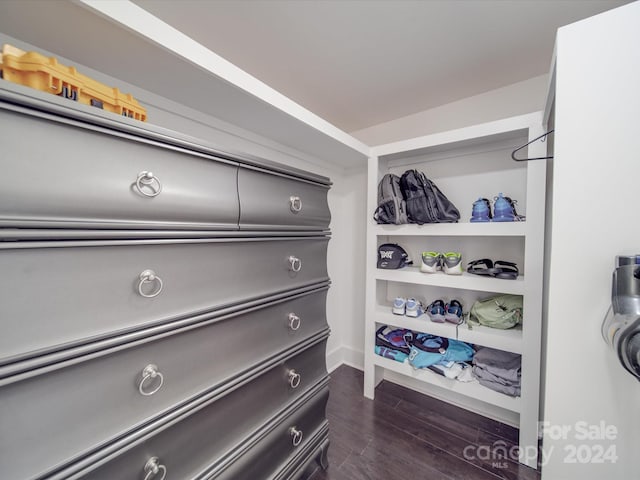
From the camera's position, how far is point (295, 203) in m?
1.01

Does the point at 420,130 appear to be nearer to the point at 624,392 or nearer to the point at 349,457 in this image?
the point at 624,392

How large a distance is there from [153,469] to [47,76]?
96 centimetres

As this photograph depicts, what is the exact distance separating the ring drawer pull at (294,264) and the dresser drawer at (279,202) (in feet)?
0.43

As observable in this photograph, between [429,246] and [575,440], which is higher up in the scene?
[429,246]

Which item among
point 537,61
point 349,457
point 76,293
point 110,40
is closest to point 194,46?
point 110,40

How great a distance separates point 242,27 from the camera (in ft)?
3.76

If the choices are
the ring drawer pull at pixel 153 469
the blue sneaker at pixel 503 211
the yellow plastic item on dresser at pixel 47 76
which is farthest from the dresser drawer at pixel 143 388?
the blue sneaker at pixel 503 211

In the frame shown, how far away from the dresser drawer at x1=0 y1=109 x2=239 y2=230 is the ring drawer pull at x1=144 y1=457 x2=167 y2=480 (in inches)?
23.6

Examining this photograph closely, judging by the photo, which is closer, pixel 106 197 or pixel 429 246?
pixel 106 197

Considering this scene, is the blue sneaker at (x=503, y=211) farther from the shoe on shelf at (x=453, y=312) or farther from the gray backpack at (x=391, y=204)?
the shoe on shelf at (x=453, y=312)

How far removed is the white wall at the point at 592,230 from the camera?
658 millimetres

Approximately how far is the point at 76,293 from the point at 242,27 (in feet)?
4.36

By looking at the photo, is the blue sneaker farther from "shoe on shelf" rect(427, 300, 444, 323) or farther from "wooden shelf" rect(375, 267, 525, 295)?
"shoe on shelf" rect(427, 300, 444, 323)

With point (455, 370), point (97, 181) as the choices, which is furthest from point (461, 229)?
point (97, 181)
